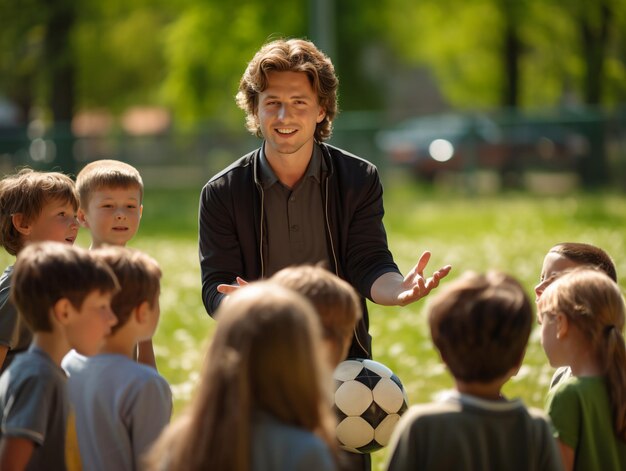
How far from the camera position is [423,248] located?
704 inches

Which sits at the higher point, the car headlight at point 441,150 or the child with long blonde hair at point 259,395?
the car headlight at point 441,150

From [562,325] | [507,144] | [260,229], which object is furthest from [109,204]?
[507,144]

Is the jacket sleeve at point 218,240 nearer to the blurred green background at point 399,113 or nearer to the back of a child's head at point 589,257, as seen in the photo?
the back of a child's head at point 589,257

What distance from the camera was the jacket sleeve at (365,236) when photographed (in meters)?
5.61

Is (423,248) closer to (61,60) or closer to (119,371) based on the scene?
(119,371)

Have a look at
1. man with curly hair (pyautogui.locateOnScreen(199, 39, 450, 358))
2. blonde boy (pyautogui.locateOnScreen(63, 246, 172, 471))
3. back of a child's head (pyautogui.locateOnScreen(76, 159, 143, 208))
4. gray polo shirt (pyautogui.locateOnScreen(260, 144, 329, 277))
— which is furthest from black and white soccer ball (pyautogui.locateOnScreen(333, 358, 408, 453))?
back of a child's head (pyautogui.locateOnScreen(76, 159, 143, 208))

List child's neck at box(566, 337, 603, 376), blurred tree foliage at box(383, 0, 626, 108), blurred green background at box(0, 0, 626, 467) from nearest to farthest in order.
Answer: child's neck at box(566, 337, 603, 376), blurred green background at box(0, 0, 626, 467), blurred tree foliage at box(383, 0, 626, 108)

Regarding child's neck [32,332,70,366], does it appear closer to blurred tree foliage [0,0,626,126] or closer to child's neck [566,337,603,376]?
child's neck [566,337,603,376]

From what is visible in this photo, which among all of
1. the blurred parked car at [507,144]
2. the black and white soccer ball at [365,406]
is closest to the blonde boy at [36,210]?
the black and white soccer ball at [365,406]

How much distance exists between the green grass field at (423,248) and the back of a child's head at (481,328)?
878 mm

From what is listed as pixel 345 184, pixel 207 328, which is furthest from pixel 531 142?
pixel 345 184

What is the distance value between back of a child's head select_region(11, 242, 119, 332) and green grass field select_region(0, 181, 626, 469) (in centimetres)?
50

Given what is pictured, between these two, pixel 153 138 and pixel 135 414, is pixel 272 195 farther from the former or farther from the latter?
pixel 153 138

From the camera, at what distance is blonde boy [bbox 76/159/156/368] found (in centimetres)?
574
